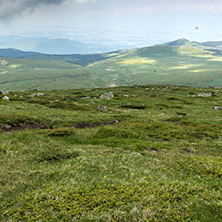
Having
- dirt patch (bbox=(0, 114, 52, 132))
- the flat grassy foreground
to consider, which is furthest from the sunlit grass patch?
dirt patch (bbox=(0, 114, 52, 132))

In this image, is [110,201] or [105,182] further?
[105,182]

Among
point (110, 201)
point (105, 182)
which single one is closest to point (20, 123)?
point (105, 182)

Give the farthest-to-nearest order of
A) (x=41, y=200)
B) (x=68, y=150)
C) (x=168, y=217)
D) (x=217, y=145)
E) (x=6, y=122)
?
1. (x=6, y=122)
2. (x=217, y=145)
3. (x=68, y=150)
4. (x=41, y=200)
5. (x=168, y=217)

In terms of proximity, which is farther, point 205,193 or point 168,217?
point 205,193

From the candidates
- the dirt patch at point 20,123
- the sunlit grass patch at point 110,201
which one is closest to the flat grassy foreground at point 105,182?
the sunlit grass patch at point 110,201

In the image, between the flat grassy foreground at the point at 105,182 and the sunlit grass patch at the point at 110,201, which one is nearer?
the sunlit grass patch at the point at 110,201

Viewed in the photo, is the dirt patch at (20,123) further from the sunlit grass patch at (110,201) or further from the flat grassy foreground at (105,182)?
the sunlit grass patch at (110,201)

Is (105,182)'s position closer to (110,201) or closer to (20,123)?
(110,201)

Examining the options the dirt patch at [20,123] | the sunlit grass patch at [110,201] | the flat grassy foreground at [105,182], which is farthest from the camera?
the dirt patch at [20,123]

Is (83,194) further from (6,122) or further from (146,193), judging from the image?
(6,122)

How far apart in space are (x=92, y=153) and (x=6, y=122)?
12.9 m

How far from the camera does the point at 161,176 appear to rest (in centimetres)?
1010

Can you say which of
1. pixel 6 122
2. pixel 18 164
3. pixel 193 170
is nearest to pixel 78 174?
pixel 18 164

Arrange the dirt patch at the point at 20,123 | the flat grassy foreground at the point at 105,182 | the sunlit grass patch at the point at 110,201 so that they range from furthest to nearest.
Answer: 1. the dirt patch at the point at 20,123
2. the flat grassy foreground at the point at 105,182
3. the sunlit grass patch at the point at 110,201
